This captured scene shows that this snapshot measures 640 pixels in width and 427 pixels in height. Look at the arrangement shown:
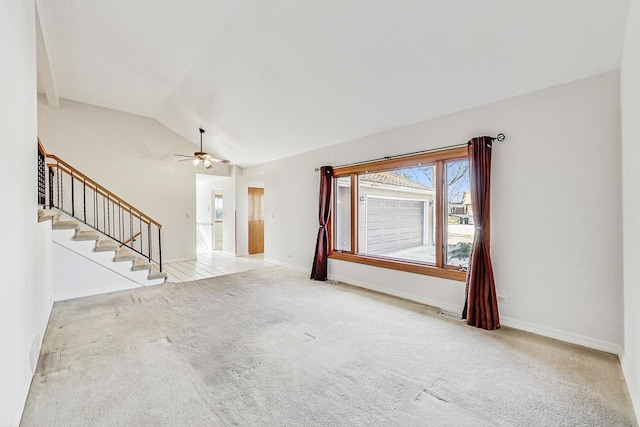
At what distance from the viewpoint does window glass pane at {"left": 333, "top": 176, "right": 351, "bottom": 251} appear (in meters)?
5.52

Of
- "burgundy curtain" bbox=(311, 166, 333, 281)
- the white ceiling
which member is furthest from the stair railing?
"burgundy curtain" bbox=(311, 166, 333, 281)

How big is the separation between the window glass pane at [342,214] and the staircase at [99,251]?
3.37 metres

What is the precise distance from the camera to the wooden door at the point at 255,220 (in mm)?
8688

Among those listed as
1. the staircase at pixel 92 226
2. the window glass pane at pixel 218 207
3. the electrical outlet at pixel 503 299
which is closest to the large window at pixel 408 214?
the electrical outlet at pixel 503 299

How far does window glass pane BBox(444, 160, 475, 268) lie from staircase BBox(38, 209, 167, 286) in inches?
196

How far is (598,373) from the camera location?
2357 millimetres

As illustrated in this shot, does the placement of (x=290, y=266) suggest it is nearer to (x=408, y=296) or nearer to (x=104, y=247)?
(x=408, y=296)

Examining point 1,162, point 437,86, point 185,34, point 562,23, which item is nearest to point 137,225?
point 185,34

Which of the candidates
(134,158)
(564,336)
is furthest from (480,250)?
(134,158)

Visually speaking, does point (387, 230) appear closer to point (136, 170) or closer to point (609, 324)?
point (609, 324)

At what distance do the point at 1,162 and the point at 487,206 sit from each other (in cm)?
420

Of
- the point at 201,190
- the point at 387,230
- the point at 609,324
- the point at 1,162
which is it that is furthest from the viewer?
the point at 201,190

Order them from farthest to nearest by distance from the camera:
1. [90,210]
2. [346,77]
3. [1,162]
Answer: [90,210]
[346,77]
[1,162]

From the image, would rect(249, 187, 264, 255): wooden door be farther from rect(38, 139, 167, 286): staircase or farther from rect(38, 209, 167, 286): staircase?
rect(38, 209, 167, 286): staircase
